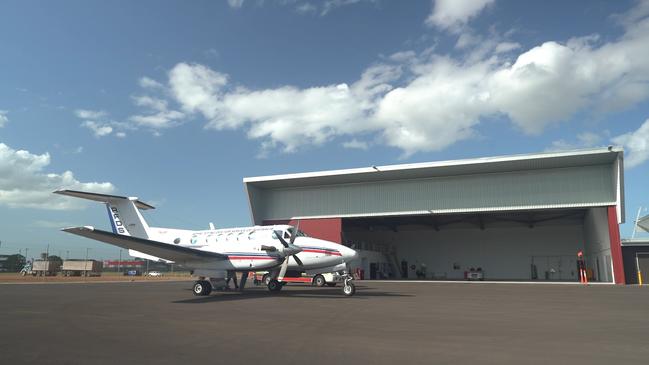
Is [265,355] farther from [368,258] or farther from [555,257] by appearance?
[555,257]

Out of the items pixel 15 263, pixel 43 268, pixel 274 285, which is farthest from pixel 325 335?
pixel 15 263

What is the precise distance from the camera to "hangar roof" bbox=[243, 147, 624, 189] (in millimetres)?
33312

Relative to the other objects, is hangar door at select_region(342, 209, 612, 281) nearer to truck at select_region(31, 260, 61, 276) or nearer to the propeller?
the propeller

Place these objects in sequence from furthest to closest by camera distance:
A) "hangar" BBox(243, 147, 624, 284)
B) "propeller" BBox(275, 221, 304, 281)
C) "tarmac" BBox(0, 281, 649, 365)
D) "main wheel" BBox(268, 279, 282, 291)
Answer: "hangar" BBox(243, 147, 624, 284) < "main wheel" BBox(268, 279, 282, 291) < "propeller" BBox(275, 221, 304, 281) < "tarmac" BBox(0, 281, 649, 365)

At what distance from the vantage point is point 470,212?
38438 millimetres

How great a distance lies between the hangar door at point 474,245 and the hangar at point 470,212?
12cm

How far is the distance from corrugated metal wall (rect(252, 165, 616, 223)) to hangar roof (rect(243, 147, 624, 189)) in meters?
0.69

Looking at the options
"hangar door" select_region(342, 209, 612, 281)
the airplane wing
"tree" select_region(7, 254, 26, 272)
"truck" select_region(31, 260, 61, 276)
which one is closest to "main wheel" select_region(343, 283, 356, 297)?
the airplane wing

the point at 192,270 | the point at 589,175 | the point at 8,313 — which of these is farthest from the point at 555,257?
the point at 8,313

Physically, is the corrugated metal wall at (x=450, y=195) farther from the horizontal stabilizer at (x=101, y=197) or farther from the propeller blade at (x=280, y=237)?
the propeller blade at (x=280, y=237)

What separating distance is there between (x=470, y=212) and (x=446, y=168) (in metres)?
4.91

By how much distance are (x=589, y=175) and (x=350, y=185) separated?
2160 cm

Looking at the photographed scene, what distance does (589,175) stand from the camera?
34.6 meters

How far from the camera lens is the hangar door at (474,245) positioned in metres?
48.1
